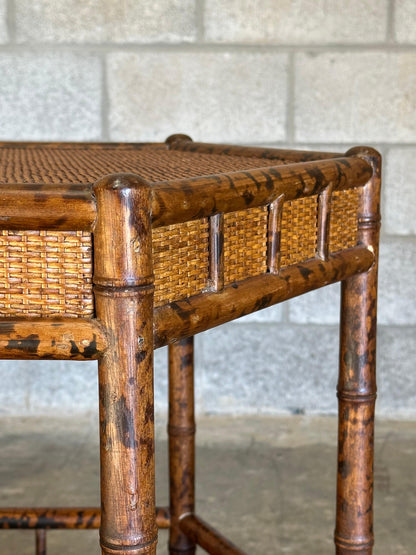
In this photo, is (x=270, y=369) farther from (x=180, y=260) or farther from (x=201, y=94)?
(x=180, y=260)

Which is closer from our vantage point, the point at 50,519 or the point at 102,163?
the point at 102,163

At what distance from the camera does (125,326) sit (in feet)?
2.31

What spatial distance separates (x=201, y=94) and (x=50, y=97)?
40cm

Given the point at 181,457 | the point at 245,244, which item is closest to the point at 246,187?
the point at 245,244

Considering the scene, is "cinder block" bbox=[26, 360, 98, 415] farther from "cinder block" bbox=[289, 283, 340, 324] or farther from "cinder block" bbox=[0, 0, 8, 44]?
"cinder block" bbox=[0, 0, 8, 44]

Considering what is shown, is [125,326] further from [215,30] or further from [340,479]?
[215,30]

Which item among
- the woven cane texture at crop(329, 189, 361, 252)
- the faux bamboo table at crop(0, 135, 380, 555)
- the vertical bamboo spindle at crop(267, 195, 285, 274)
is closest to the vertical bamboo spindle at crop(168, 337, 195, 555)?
the faux bamboo table at crop(0, 135, 380, 555)

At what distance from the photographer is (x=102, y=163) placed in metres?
1.08

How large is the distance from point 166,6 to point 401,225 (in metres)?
0.83

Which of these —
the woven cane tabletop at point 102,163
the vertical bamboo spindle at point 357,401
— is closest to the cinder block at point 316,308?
the woven cane tabletop at point 102,163

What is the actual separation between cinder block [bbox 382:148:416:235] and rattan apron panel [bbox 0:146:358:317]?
108 centimetres

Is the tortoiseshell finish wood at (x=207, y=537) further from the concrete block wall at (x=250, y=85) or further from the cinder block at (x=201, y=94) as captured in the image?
the cinder block at (x=201, y=94)

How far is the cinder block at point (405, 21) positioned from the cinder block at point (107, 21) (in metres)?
0.51

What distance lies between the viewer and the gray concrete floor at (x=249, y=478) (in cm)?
167
